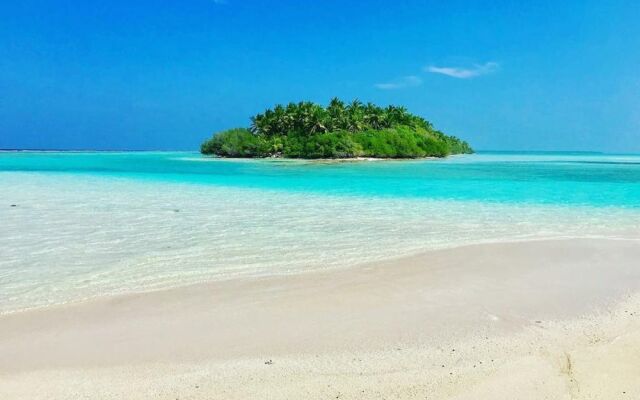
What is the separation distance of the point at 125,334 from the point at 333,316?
5.69ft

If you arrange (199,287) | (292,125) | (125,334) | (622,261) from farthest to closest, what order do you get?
(292,125) → (622,261) → (199,287) → (125,334)

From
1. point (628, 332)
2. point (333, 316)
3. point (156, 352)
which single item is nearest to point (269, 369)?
point (156, 352)

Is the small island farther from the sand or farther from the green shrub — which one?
the sand

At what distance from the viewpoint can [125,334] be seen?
3.88 m

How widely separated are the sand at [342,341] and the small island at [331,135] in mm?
58996

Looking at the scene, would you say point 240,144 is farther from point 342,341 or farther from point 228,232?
point 342,341

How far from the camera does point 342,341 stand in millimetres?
3742

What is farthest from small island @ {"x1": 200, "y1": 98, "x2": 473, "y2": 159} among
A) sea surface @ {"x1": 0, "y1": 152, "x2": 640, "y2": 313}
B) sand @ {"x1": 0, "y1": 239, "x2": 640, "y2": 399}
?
sand @ {"x1": 0, "y1": 239, "x2": 640, "y2": 399}

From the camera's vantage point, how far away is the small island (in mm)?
65500

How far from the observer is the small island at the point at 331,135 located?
65.5 meters

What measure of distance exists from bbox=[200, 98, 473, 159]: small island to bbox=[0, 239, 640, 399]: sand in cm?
5900

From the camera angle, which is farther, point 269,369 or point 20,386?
point 269,369

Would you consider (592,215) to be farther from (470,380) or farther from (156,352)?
(156,352)

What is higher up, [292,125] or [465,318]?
[292,125]
